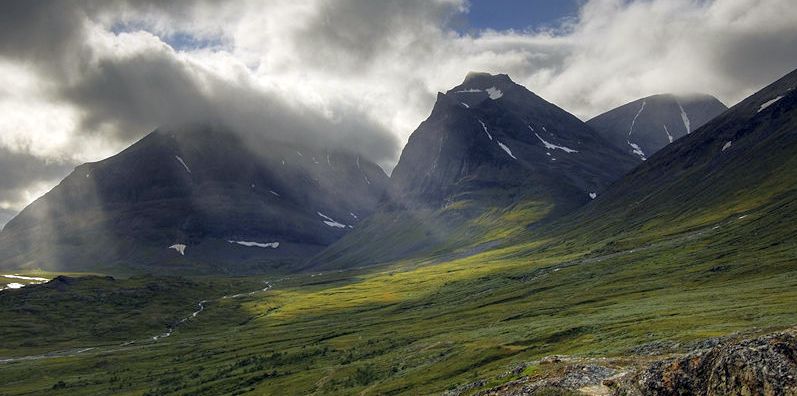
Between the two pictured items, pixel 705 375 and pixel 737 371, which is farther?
pixel 705 375

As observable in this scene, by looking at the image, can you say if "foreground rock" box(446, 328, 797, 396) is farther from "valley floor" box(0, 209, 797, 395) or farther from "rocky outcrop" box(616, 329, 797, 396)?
"valley floor" box(0, 209, 797, 395)

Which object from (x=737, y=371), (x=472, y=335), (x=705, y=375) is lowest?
(x=472, y=335)

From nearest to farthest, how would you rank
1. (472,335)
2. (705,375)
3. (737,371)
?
(737,371) → (705,375) → (472,335)

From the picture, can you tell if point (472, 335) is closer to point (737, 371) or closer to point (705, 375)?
point (705, 375)

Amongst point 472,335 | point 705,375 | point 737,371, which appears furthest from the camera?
point 472,335

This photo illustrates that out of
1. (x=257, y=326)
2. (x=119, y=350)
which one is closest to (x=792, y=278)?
(x=257, y=326)

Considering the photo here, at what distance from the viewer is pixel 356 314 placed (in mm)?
194625

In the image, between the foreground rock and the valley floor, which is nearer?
the foreground rock

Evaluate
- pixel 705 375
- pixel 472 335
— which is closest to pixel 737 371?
pixel 705 375

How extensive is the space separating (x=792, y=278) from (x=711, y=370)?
94165mm

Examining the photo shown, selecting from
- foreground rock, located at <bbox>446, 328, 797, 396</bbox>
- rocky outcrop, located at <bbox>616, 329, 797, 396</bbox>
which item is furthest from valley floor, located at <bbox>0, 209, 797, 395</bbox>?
rocky outcrop, located at <bbox>616, 329, 797, 396</bbox>

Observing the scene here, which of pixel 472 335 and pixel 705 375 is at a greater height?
pixel 705 375

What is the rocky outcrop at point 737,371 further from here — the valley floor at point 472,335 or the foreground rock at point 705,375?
the valley floor at point 472,335

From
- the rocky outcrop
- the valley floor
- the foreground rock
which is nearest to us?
the rocky outcrop
